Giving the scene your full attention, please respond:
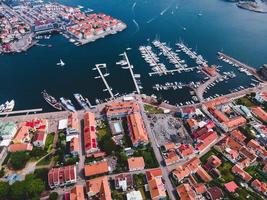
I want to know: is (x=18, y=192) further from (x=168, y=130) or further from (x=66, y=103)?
(x=168, y=130)

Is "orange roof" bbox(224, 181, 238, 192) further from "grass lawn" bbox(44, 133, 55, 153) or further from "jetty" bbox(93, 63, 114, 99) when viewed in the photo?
"jetty" bbox(93, 63, 114, 99)

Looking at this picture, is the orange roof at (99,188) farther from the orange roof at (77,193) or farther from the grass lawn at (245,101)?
the grass lawn at (245,101)

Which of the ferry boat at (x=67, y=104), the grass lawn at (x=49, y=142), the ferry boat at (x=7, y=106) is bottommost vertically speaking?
the ferry boat at (x=7, y=106)

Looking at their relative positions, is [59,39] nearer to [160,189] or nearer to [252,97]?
[252,97]

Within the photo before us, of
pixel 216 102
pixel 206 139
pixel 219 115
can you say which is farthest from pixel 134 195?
pixel 216 102

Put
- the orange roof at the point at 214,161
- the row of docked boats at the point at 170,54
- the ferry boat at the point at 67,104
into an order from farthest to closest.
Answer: the row of docked boats at the point at 170,54 < the ferry boat at the point at 67,104 < the orange roof at the point at 214,161

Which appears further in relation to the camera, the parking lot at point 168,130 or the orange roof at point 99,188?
the parking lot at point 168,130

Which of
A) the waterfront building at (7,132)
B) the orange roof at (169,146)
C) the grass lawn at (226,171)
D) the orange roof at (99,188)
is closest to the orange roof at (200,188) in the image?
the grass lawn at (226,171)

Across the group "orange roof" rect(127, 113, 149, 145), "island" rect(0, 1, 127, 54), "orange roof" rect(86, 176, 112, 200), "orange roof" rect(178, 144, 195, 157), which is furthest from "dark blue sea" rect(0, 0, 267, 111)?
"orange roof" rect(86, 176, 112, 200)
